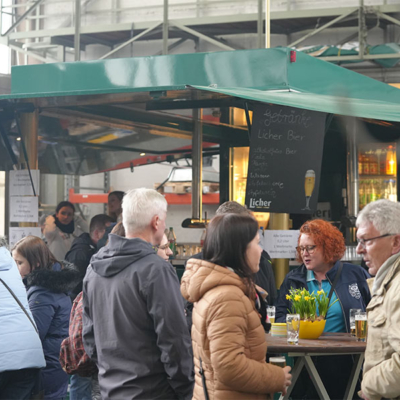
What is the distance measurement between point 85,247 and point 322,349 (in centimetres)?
359

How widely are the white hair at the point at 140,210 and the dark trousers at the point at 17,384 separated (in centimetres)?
142

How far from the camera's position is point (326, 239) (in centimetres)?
491

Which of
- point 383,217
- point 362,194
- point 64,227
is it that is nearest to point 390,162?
point 362,194

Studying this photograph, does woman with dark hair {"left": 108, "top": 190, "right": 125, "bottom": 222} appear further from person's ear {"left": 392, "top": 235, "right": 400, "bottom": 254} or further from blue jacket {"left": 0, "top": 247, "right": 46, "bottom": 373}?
person's ear {"left": 392, "top": 235, "right": 400, "bottom": 254}

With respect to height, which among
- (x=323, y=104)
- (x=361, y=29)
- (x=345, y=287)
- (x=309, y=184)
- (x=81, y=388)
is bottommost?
(x=81, y=388)

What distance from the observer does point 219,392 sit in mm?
3070

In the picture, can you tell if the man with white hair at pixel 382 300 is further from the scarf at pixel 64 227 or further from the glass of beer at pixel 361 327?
the scarf at pixel 64 227

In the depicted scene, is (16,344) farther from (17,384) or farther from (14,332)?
(17,384)

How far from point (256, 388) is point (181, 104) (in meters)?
4.82

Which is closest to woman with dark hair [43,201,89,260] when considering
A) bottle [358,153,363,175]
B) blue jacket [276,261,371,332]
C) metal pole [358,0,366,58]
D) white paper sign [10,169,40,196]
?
white paper sign [10,169,40,196]

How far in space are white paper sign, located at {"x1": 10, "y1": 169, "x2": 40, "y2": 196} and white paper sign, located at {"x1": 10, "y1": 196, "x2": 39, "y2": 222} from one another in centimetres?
7

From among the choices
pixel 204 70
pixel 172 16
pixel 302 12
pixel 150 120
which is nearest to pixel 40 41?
pixel 172 16

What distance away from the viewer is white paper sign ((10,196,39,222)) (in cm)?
774

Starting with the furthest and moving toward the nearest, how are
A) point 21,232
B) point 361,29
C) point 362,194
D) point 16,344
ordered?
point 361,29 < point 362,194 < point 21,232 < point 16,344
